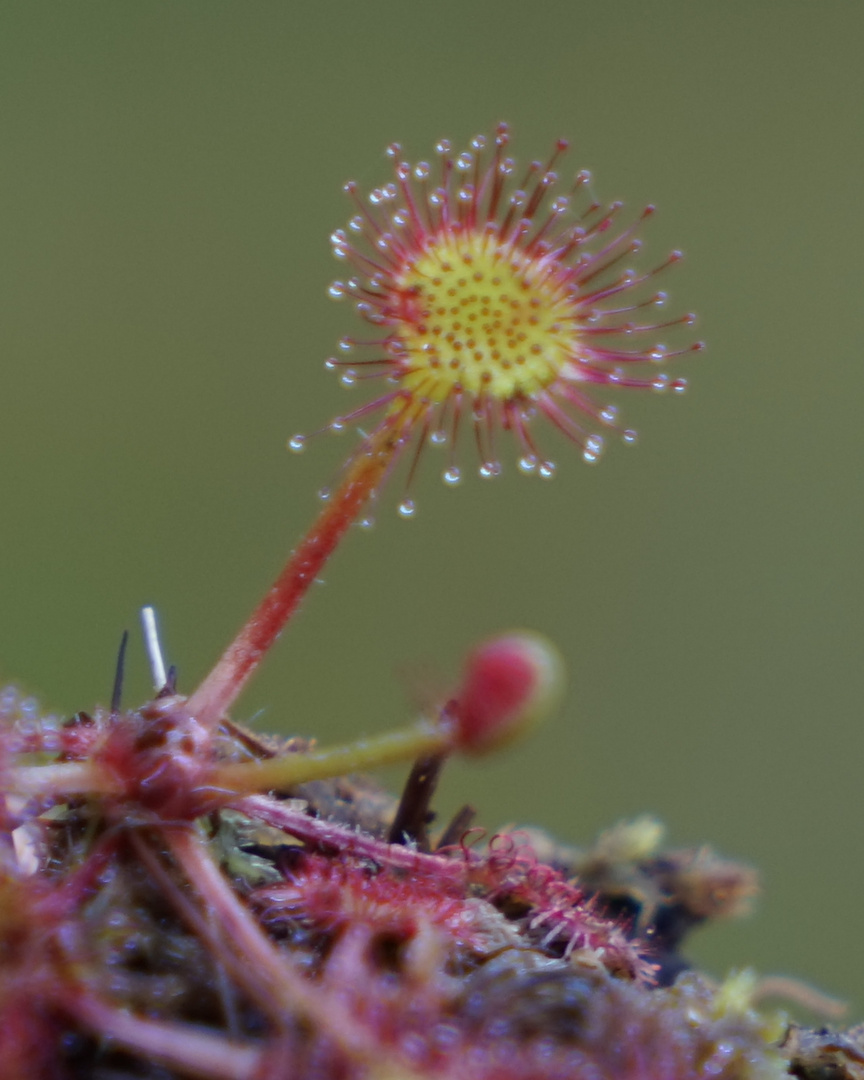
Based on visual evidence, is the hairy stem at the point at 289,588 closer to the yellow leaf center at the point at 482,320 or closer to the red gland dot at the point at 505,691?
the yellow leaf center at the point at 482,320

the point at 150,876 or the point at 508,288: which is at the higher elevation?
the point at 508,288

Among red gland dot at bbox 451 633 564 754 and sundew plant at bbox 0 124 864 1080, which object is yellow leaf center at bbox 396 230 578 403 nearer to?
sundew plant at bbox 0 124 864 1080

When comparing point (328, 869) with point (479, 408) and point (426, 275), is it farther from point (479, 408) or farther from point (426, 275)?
point (426, 275)

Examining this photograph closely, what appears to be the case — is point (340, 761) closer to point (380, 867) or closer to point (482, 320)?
point (380, 867)

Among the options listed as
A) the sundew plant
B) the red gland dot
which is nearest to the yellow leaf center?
the sundew plant

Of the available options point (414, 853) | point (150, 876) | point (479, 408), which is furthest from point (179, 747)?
point (479, 408)

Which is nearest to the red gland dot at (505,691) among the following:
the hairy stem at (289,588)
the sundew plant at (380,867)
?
the sundew plant at (380,867)

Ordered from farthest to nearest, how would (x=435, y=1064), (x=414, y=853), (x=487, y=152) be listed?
(x=487, y=152) < (x=414, y=853) < (x=435, y=1064)

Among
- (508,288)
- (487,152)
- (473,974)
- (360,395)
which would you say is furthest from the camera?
(360,395)
